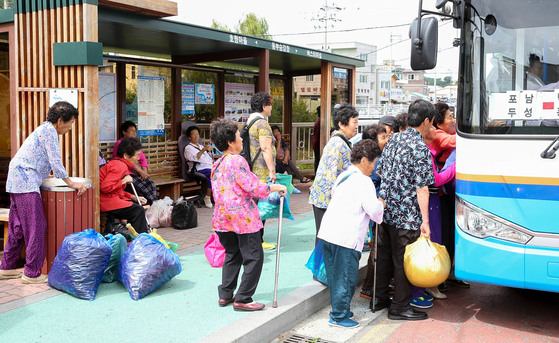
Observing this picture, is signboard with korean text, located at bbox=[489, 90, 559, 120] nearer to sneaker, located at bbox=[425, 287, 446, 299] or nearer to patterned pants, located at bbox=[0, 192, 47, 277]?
sneaker, located at bbox=[425, 287, 446, 299]

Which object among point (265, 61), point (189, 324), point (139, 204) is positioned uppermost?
point (265, 61)

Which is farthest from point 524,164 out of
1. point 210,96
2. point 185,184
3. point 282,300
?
point 210,96

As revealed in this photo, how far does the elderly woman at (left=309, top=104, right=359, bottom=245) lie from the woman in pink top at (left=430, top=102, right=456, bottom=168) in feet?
2.85

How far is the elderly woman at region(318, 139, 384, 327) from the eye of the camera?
457cm

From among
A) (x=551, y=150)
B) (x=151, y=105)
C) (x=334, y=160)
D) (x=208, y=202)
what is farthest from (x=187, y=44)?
(x=551, y=150)

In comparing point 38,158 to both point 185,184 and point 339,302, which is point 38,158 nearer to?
point 339,302

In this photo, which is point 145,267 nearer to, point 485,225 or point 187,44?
point 485,225

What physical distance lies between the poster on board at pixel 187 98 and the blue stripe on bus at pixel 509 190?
7.20 meters

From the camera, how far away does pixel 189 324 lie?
4500 mm

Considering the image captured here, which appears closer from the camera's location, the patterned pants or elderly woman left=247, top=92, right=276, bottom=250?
the patterned pants

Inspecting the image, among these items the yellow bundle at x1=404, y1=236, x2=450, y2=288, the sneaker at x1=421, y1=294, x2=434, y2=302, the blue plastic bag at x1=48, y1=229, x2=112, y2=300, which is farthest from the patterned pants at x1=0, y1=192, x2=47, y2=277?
the sneaker at x1=421, y1=294, x2=434, y2=302

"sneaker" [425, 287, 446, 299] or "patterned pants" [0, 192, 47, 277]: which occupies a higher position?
"patterned pants" [0, 192, 47, 277]

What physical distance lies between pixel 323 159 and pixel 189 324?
216cm

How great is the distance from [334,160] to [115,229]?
9.52 ft
